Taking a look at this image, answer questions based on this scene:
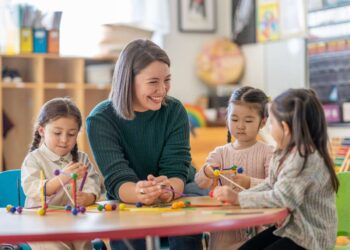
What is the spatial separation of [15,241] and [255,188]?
0.73 metres

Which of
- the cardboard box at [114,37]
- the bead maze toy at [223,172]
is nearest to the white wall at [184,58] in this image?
the cardboard box at [114,37]

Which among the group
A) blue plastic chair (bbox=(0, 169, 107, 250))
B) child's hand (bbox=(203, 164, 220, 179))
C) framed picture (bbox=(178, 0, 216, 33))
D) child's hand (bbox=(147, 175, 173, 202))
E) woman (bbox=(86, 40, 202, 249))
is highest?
framed picture (bbox=(178, 0, 216, 33))

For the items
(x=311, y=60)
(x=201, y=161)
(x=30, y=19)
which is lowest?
(x=201, y=161)

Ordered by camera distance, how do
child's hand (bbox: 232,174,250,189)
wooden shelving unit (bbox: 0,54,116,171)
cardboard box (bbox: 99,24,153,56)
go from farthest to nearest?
cardboard box (bbox: 99,24,153,56), wooden shelving unit (bbox: 0,54,116,171), child's hand (bbox: 232,174,250,189)

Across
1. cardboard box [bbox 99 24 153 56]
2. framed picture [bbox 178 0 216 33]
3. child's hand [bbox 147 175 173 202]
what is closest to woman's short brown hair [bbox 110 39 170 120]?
child's hand [bbox 147 175 173 202]

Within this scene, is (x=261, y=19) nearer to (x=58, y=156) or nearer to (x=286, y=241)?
(x=58, y=156)

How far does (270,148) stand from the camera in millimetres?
2357

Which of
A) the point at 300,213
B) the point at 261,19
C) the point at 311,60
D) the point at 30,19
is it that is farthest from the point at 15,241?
the point at 261,19

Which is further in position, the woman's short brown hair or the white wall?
the white wall

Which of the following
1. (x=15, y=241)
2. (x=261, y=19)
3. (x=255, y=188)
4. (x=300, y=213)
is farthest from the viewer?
(x=261, y=19)

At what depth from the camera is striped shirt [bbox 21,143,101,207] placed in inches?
85.5

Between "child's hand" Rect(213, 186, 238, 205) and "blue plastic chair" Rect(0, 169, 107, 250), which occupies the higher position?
"child's hand" Rect(213, 186, 238, 205)

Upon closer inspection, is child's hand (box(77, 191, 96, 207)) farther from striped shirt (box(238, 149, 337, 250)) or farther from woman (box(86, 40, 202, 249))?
striped shirt (box(238, 149, 337, 250))

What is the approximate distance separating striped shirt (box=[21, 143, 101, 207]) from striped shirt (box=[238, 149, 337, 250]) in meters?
0.58
